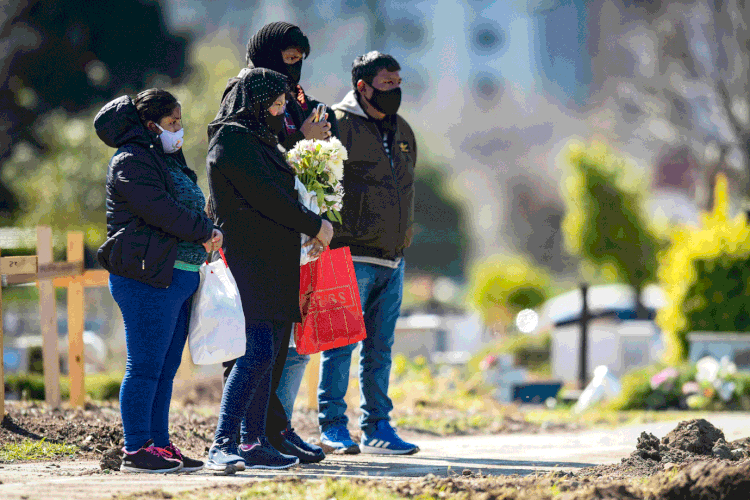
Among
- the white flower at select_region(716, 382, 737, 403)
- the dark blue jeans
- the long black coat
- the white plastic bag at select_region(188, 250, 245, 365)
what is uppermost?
the long black coat

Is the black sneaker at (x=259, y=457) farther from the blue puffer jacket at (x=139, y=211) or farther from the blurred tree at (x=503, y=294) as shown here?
the blurred tree at (x=503, y=294)

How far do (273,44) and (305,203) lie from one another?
0.73 metres

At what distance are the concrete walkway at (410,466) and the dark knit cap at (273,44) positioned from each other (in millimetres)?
1750

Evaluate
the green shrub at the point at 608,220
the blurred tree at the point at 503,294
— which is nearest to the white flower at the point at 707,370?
the green shrub at the point at 608,220

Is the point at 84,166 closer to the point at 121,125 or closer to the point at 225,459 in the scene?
the point at 121,125

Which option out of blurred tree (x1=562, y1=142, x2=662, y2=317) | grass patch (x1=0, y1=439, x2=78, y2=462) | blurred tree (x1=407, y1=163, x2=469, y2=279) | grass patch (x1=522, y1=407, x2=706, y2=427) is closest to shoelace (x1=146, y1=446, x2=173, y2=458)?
grass patch (x1=0, y1=439, x2=78, y2=462)

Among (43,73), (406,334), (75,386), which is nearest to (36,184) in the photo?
(43,73)

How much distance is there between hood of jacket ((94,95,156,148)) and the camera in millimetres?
3633

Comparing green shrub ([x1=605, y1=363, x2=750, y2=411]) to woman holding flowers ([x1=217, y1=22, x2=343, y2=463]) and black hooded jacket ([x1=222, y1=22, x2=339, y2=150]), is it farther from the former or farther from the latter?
black hooded jacket ([x1=222, y1=22, x2=339, y2=150])

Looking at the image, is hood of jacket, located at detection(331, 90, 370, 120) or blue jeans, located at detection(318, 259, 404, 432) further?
hood of jacket, located at detection(331, 90, 370, 120)

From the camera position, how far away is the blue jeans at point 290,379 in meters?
4.24

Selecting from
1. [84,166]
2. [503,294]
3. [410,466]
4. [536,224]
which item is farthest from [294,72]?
[536,224]

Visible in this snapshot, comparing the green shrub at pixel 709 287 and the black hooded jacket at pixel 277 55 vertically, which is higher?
the black hooded jacket at pixel 277 55

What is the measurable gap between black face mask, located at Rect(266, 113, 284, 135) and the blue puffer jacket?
0.45 metres
